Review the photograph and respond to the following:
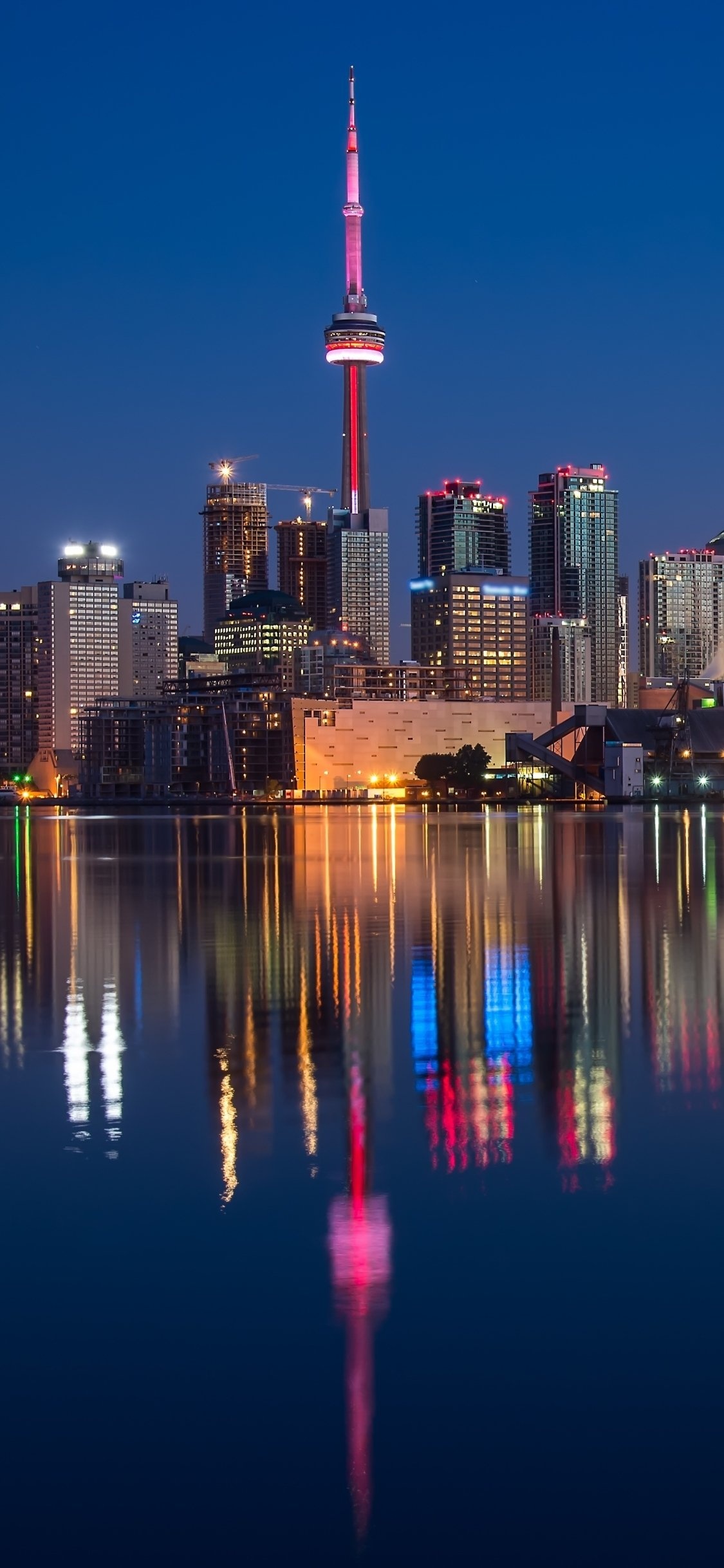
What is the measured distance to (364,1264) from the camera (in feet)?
30.2

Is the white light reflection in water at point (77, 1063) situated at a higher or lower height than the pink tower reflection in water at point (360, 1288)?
higher

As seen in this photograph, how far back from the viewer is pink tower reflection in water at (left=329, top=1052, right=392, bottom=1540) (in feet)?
22.5

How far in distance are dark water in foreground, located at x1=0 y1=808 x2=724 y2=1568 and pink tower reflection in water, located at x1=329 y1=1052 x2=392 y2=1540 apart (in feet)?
0.07

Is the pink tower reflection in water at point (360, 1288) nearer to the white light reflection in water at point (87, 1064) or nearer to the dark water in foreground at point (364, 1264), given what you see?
the dark water in foreground at point (364, 1264)

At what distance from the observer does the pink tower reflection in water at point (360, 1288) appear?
6852mm

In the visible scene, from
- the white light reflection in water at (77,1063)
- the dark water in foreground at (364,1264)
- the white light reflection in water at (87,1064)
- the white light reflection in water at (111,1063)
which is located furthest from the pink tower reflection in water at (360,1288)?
the white light reflection in water at (77,1063)

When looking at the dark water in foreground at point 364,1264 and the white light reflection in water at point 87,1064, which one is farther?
the white light reflection in water at point 87,1064

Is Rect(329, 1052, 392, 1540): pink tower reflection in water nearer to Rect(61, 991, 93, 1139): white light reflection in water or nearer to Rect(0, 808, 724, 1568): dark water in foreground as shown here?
Rect(0, 808, 724, 1568): dark water in foreground

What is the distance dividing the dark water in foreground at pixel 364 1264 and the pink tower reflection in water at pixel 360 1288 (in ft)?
0.07

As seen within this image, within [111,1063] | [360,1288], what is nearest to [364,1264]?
[360,1288]

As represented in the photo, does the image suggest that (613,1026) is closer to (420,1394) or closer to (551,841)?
(420,1394)

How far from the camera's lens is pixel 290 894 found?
36188 mm

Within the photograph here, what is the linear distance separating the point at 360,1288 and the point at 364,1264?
0.39 metres


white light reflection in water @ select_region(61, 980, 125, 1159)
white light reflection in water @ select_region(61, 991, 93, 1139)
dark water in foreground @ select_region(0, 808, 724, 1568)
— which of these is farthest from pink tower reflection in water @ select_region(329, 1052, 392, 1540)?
white light reflection in water @ select_region(61, 991, 93, 1139)
